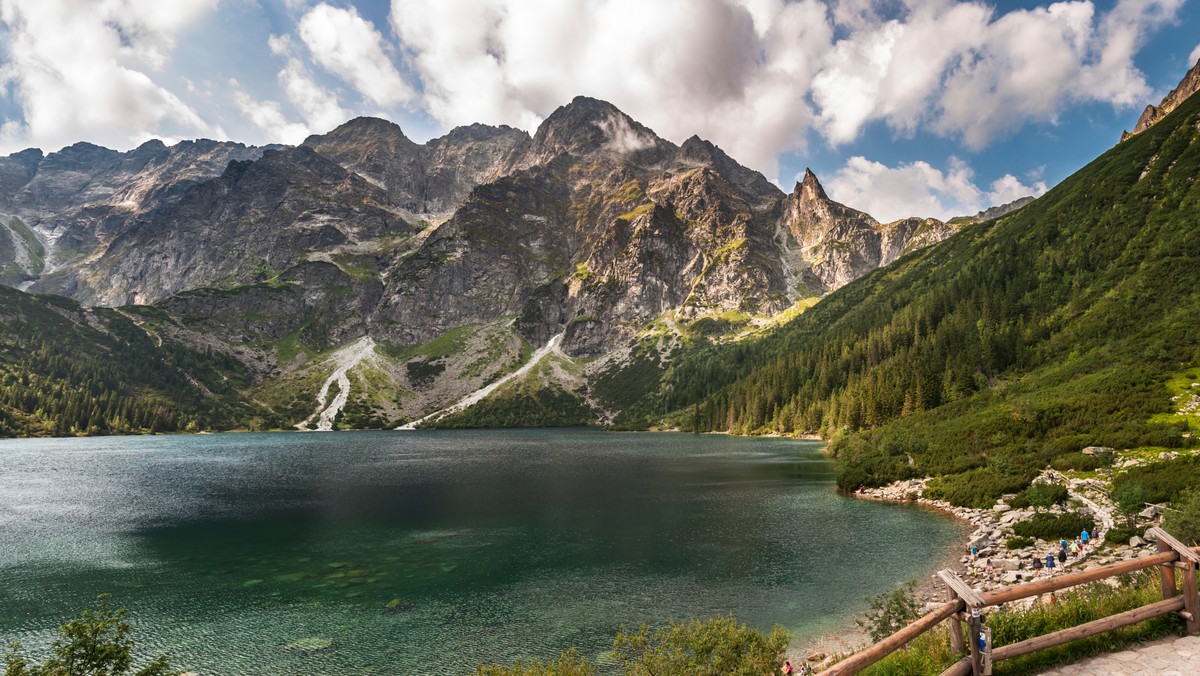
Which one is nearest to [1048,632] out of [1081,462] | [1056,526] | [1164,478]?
[1056,526]

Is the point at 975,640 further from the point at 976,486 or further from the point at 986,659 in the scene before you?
the point at 976,486

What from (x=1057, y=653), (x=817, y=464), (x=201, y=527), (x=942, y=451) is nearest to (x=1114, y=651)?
(x=1057, y=653)

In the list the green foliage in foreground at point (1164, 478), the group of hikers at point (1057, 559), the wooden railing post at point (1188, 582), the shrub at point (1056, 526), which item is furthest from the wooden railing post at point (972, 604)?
the green foliage in foreground at point (1164, 478)

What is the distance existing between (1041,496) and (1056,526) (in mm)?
7817

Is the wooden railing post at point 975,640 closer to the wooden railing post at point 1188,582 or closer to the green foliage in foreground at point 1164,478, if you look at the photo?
the wooden railing post at point 1188,582

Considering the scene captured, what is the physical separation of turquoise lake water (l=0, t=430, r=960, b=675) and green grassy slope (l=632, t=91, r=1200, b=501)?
59.1 feet

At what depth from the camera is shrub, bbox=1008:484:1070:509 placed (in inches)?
1941

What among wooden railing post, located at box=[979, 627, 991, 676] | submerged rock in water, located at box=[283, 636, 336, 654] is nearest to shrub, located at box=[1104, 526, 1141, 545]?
wooden railing post, located at box=[979, 627, 991, 676]

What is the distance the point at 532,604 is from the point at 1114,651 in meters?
32.3

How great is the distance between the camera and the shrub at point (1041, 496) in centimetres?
4931

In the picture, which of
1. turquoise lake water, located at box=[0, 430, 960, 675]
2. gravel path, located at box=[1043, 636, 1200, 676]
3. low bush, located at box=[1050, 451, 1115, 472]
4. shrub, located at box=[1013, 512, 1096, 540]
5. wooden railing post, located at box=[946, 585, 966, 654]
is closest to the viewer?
wooden railing post, located at box=[946, 585, 966, 654]

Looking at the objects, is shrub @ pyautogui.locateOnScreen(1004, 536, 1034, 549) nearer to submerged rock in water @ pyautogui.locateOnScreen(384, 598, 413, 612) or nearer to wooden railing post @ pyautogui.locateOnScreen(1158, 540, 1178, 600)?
wooden railing post @ pyautogui.locateOnScreen(1158, 540, 1178, 600)

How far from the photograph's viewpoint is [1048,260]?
141750 mm

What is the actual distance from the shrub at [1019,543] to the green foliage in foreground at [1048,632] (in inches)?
1239
